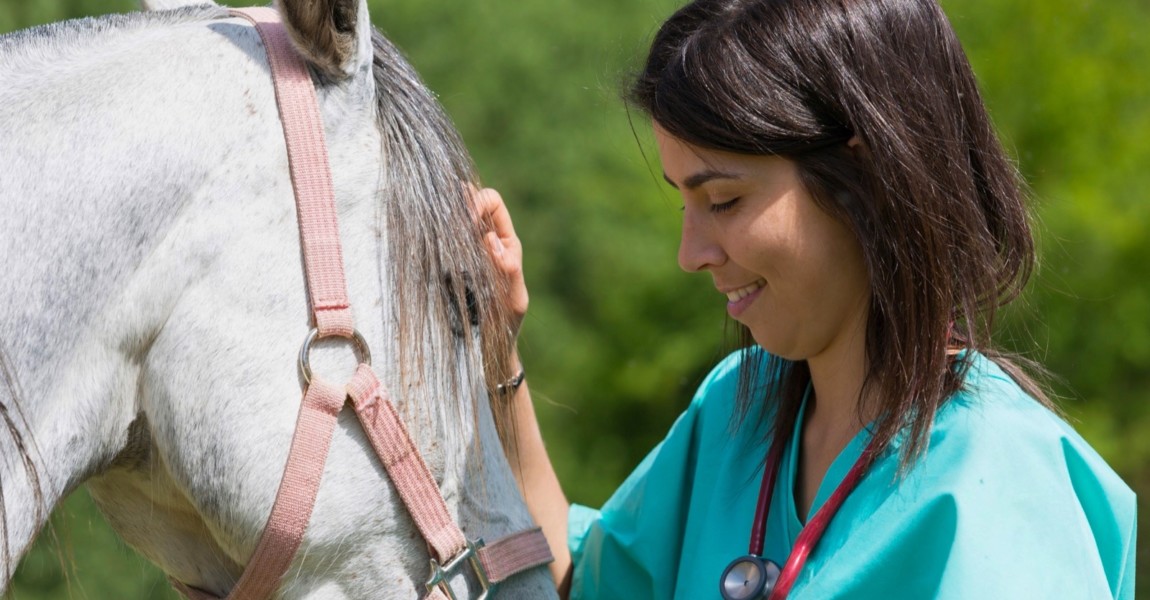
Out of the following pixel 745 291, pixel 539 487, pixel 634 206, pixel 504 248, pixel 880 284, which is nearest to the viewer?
pixel 880 284

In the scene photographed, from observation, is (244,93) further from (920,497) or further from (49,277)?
(920,497)

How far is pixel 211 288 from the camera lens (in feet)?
4.00

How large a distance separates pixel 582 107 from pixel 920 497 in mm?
4802

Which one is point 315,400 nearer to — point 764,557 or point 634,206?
point 764,557

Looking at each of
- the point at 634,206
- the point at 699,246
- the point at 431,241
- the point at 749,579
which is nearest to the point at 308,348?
the point at 431,241

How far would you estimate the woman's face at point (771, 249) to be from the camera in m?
1.33

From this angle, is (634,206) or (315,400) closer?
(315,400)

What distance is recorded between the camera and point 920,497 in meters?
1.25

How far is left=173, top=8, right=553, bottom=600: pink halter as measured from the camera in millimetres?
1233

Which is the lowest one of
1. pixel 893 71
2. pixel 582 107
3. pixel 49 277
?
pixel 582 107

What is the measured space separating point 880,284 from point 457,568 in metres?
0.62

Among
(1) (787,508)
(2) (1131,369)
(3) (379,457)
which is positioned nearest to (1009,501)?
(1) (787,508)

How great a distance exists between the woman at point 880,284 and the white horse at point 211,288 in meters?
0.34

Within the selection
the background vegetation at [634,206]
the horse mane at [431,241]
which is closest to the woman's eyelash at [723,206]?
the horse mane at [431,241]
